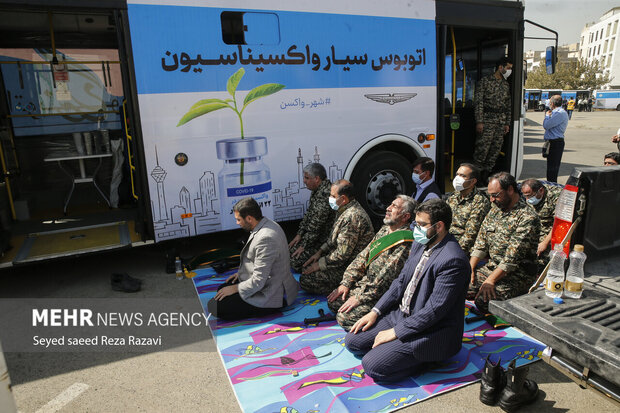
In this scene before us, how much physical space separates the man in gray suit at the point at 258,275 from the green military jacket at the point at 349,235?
1.51 ft

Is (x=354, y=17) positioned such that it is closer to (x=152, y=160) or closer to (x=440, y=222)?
(x=152, y=160)

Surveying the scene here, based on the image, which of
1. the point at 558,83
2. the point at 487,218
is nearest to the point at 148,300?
the point at 487,218

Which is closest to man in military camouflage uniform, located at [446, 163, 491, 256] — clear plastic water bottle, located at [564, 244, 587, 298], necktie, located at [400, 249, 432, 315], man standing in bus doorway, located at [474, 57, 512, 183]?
necktie, located at [400, 249, 432, 315]

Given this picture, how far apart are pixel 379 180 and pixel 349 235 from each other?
224 cm

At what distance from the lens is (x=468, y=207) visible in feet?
14.6

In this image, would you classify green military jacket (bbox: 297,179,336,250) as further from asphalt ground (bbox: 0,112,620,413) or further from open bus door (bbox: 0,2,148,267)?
open bus door (bbox: 0,2,148,267)

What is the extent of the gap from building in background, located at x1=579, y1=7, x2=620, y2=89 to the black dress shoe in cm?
7507

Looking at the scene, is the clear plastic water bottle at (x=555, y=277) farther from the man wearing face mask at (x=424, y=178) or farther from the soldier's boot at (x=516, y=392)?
the man wearing face mask at (x=424, y=178)

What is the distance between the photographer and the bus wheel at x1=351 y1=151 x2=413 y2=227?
574 cm

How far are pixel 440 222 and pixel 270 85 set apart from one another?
2.82 meters

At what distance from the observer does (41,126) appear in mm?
6387

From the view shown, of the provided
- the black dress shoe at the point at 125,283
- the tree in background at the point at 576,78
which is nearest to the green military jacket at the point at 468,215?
the black dress shoe at the point at 125,283

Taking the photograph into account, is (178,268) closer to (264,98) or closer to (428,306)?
(264,98)

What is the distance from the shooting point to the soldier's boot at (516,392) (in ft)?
8.47
